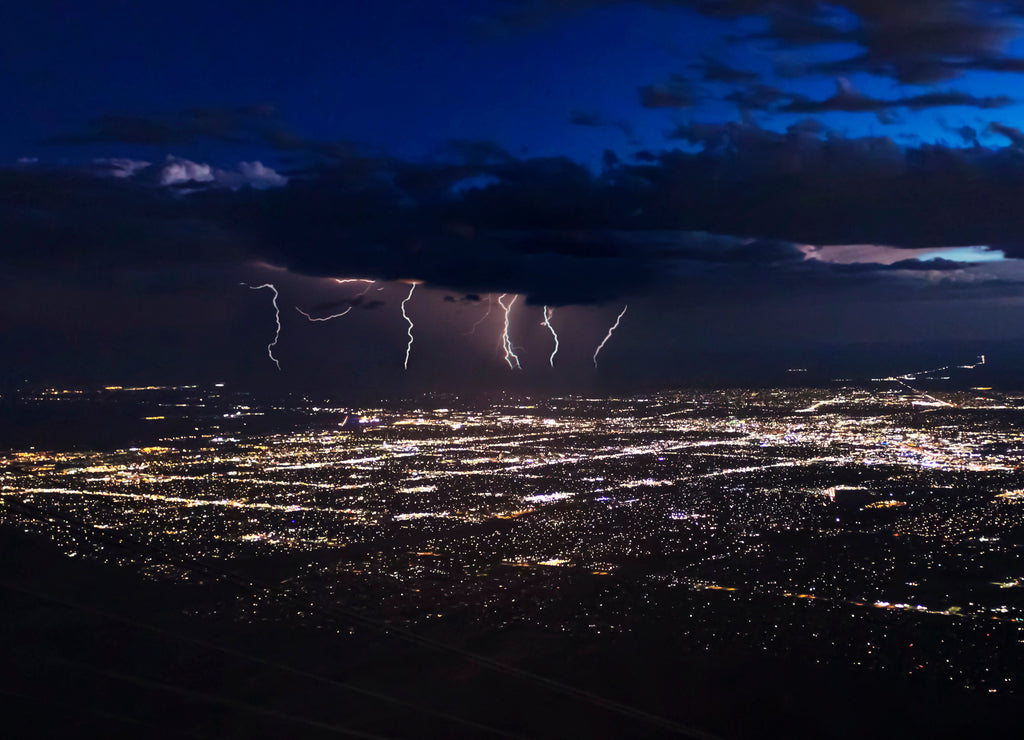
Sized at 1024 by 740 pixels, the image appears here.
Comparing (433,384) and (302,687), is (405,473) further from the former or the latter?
(433,384)

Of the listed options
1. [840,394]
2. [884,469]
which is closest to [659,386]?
[840,394]

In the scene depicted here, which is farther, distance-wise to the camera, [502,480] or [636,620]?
[502,480]

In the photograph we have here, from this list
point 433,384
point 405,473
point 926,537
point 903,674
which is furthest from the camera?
point 433,384

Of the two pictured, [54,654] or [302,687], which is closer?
[302,687]

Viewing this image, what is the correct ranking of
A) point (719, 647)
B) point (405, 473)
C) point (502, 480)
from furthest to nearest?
point (405, 473), point (502, 480), point (719, 647)

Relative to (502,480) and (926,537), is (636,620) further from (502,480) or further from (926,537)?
(502,480)

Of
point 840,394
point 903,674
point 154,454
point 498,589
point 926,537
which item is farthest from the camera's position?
point 840,394

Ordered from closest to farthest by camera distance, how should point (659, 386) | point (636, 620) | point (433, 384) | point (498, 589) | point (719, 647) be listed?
1. point (719, 647)
2. point (636, 620)
3. point (498, 589)
4. point (659, 386)
5. point (433, 384)

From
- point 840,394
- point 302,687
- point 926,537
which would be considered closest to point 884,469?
point 926,537
